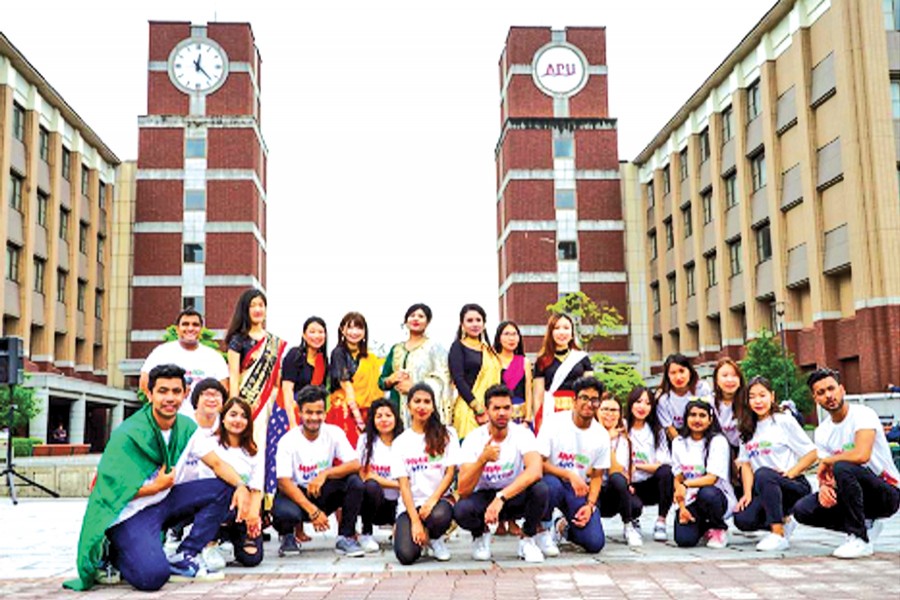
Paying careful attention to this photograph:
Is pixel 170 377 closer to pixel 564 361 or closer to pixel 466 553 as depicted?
pixel 466 553

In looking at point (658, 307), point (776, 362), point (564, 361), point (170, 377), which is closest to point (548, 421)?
point (564, 361)

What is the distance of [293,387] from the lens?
8.75 metres

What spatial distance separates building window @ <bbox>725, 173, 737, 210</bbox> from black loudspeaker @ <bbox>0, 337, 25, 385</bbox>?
3103 cm

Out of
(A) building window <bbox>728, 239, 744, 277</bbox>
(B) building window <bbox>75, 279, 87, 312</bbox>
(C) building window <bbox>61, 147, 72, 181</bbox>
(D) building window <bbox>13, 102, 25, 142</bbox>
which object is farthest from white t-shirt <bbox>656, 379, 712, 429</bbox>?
(B) building window <bbox>75, 279, 87, 312</bbox>

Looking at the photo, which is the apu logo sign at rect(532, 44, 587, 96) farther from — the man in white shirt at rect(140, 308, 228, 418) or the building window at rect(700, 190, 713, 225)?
the man in white shirt at rect(140, 308, 228, 418)

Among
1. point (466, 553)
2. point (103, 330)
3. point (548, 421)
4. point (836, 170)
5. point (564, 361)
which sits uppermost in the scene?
point (836, 170)

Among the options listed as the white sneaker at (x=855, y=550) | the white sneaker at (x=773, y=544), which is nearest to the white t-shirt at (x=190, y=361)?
the white sneaker at (x=773, y=544)

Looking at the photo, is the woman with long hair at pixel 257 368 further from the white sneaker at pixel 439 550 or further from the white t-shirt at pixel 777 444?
the white t-shirt at pixel 777 444

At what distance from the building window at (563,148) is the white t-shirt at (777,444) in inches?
1720

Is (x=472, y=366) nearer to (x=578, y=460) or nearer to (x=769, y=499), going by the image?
(x=578, y=460)

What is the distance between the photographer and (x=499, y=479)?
7.44m

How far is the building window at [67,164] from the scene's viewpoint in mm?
43531

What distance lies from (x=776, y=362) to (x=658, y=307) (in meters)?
19.3

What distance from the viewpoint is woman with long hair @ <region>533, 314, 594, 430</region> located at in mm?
8758
